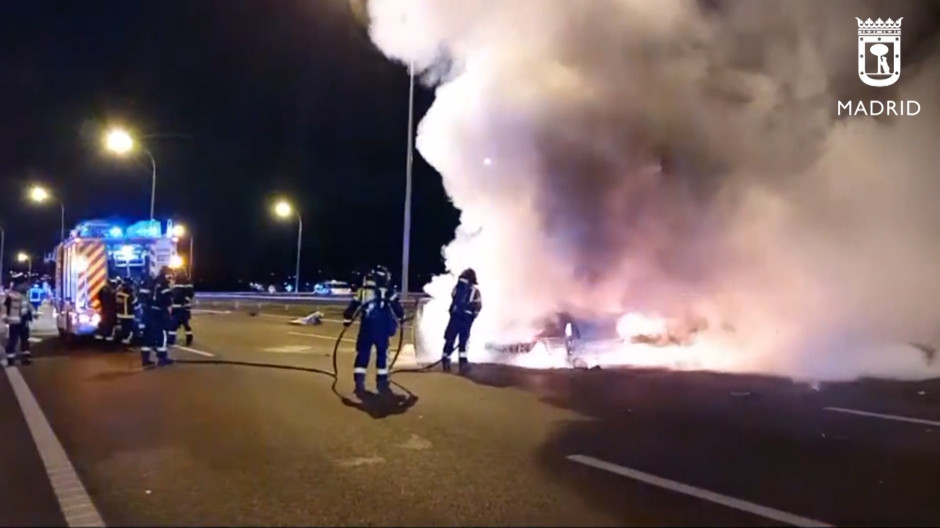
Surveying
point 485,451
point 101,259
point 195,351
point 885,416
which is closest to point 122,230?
point 101,259

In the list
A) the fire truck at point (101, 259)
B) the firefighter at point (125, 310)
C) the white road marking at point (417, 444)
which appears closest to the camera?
the white road marking at point (417, 444)

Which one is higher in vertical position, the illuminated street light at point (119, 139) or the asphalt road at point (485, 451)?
the illuminated street light at point (119, 139)

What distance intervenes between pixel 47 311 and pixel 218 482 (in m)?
32.9

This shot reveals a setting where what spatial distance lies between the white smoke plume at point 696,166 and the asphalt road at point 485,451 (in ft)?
9.03

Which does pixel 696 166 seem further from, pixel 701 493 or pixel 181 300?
pixel 701 493

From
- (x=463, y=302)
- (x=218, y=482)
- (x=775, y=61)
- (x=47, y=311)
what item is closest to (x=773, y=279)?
(x=775, y=61)

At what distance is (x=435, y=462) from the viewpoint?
736cm

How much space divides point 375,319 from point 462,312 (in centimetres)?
248

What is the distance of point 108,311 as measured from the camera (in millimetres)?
19156

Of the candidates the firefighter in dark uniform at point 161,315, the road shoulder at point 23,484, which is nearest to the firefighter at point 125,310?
the firefighter in dark uniform at point 161,315

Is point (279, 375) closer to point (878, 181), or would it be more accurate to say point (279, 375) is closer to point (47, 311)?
point (878, 181)

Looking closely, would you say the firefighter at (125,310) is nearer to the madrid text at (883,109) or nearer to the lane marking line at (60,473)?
the lane marking line at (60,473)

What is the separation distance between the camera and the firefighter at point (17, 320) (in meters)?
Answer: 15.3

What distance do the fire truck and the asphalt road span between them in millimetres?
6882
